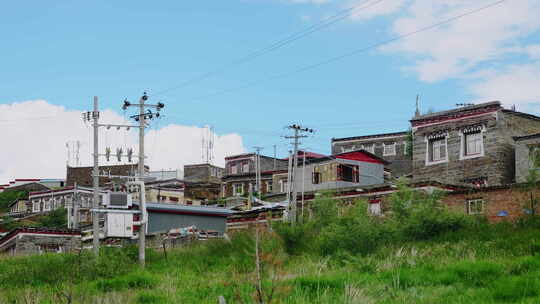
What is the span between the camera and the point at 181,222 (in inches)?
1977

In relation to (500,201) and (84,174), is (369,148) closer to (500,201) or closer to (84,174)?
(84,174)

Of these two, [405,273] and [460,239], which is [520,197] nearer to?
[460,239]

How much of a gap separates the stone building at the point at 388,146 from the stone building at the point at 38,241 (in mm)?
28972

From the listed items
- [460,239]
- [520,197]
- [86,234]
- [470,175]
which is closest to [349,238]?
[460,239]

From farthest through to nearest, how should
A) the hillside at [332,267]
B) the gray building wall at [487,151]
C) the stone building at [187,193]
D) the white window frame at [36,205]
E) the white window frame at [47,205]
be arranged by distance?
the white window frame at [36,205] < the white window frame at [47,205] < the stone building at [187,193] < the gray building wall at [487,151] < the hillside at [332,267]

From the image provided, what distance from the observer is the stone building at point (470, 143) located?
4272 cm

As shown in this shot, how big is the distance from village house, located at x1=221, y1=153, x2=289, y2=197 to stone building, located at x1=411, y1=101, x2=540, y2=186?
69.6 ft

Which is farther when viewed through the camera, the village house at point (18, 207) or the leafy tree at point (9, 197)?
the leafy tree at point (9, 197)

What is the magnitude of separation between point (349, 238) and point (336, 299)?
41.9ft

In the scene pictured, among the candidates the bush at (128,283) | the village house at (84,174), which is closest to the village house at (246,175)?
the village house at (84,174)

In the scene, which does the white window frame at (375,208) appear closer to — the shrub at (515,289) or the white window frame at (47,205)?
the shrub at (515,289)

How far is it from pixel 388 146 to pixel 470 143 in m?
25.8

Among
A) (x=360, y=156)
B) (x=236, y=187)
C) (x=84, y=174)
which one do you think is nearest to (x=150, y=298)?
(x=360, y=156)

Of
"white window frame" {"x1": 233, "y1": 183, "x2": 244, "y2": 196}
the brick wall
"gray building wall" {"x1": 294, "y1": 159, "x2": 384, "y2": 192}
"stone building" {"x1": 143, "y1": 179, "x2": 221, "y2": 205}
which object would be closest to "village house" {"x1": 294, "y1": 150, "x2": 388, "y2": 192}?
"gray building wall" {"x1": 294, "y1": 159, "x2": 384, "y2": 192}
